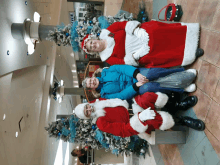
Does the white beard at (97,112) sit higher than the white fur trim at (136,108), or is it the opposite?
the white fur trim at (136,108)

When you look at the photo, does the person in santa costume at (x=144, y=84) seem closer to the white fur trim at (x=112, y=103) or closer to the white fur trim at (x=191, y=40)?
the white fur trim at (x=112, y=103)

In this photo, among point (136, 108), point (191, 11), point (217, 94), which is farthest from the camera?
point (191, 11)

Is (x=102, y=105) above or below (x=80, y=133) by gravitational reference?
above

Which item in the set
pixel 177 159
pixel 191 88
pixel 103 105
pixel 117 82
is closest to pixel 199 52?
pixel 191 88

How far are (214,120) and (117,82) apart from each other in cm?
135

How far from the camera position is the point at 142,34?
2266mm

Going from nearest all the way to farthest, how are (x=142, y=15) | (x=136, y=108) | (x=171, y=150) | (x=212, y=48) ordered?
(x=212, y=48), (x=136, y=108), (x=171, y=150), (x=142, y=15)

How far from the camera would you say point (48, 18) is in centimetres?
453

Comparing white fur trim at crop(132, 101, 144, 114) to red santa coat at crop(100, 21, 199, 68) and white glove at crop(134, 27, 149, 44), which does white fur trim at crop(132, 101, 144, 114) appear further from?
white glove at crop(134, 27, 149, 44)

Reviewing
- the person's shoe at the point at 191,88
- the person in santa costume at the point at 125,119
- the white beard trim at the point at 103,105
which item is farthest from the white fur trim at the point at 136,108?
the person's shoe at the point at 191,88

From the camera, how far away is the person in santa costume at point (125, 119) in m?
2.06

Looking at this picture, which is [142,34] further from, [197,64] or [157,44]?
[197,64]

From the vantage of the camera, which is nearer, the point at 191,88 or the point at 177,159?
the point at 191,88

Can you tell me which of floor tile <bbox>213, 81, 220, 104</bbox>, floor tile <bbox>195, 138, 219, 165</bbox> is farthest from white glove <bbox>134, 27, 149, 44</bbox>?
floor tile <bbox>195, 138, 219, 165</bbox>
